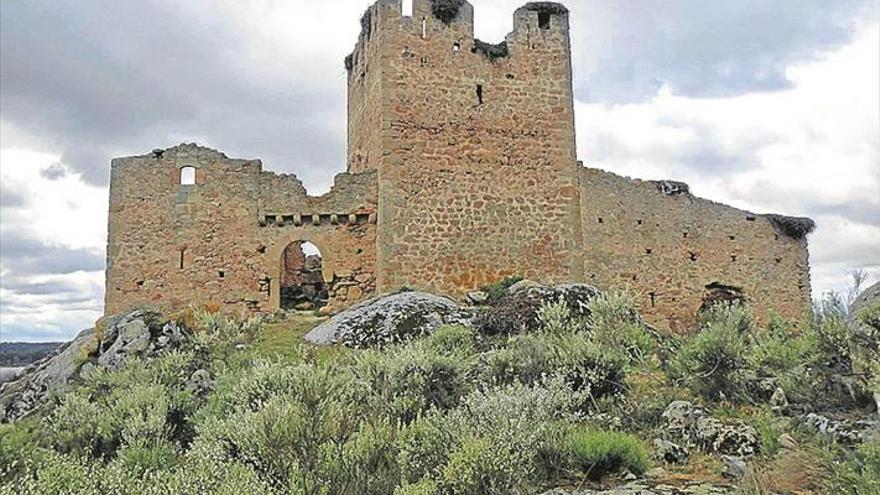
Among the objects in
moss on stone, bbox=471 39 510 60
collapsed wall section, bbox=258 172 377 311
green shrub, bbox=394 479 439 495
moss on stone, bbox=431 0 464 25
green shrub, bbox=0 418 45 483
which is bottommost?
green shrub, bbox=0 418 45 483

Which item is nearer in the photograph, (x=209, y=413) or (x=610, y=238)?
(x=209, y=413)

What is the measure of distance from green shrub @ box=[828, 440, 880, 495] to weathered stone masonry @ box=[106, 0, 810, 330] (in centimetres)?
1230

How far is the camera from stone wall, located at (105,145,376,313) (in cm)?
1791

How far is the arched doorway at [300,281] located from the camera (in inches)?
748

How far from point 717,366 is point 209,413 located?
578 centimetres

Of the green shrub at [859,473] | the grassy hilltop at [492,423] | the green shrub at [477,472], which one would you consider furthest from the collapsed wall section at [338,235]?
the green shrub at [859,473]

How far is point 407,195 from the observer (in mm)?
17578

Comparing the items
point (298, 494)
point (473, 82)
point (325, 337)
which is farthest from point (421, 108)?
point (298, 494)

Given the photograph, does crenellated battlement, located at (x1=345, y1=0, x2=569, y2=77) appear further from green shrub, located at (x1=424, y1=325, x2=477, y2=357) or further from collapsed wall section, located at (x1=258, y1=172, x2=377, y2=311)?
green shrub, located at (x1=424, y1=325, x2=477, y2=357)

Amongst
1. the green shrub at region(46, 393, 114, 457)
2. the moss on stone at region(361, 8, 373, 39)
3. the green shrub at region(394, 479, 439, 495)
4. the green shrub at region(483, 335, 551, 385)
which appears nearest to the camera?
the green shrub at region(394, 479, 439, 495)

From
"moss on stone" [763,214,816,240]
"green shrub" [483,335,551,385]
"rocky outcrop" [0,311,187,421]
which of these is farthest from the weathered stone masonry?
"moss on stone" [763,214,816,240]

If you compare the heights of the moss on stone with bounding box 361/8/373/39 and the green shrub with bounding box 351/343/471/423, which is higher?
the moss on stone with bounding box 361/8/373/39

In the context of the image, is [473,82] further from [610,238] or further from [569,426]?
[569,426]

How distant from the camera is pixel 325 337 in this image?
14.4 meters
